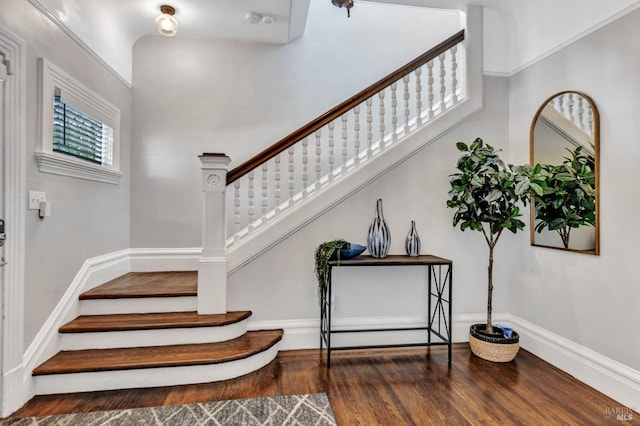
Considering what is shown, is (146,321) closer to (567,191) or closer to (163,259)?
(163,259)

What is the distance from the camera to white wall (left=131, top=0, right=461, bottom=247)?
153 inches

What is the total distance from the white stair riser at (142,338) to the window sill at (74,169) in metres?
1.24

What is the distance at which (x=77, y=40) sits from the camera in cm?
280

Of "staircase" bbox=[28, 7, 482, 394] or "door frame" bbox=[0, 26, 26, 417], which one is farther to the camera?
"staircase" bbox=[28, 7, 482, 394]

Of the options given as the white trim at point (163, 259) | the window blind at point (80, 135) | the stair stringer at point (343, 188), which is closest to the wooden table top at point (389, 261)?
the stair stringer at point (343, 188)

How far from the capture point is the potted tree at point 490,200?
2682mm

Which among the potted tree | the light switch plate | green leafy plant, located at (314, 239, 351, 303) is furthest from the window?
the potted tree

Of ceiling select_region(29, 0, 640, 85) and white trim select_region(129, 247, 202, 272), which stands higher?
ceiling select_region(29, 0, 640, 85)

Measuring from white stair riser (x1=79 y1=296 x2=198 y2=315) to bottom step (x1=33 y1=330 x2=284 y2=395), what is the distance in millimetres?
357

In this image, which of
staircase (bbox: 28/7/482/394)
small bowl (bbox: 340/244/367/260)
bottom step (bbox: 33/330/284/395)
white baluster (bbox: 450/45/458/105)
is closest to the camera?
bottom step (bbox: 33/330/284/395)

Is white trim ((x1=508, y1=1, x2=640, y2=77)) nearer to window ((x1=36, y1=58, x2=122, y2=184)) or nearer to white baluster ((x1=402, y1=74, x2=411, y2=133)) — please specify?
white baluster ((x1=402, y1=74, x2=411, y2=133))

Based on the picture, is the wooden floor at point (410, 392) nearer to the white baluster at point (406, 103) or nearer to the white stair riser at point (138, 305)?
the white stair riser at point (138, 305)

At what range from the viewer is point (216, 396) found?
2.34 meters

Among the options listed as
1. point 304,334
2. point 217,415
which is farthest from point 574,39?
point 217,415
